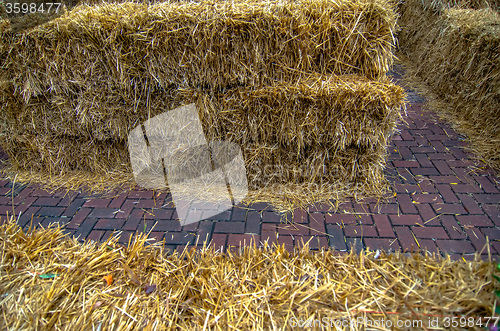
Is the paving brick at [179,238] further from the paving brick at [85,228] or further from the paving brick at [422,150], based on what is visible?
→ the paving brick at [422,150]

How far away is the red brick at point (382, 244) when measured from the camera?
2197 mm

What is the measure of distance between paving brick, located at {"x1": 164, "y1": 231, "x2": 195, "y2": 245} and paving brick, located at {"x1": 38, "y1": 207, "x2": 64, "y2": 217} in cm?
120

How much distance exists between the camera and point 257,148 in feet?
9.11

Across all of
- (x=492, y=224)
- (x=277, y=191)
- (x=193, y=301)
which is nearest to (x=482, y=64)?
(x=492, y=224)

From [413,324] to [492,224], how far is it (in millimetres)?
1481

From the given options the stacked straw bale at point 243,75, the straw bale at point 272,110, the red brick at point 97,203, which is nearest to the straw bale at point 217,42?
the stacked straw bale at point 243,75

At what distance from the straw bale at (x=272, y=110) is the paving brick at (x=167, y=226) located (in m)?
0.90

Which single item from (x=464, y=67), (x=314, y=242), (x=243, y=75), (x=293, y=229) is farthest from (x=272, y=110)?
(x=464, y=67)

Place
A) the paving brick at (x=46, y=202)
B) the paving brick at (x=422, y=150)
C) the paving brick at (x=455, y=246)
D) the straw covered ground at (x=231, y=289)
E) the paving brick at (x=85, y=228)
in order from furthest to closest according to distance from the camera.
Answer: the paving brick at (x=422, y=150), the paving brick at (x=46, y=202), the paving brick at (x=85, y=228), the paving brick at (x=455, y=246), the straw covered ground at (x=231, y=289)

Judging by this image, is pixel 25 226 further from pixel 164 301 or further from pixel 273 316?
pixel 273 316

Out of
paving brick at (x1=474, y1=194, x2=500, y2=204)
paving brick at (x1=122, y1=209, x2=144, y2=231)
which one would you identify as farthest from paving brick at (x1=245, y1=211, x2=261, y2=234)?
paving brick at (x1=474, y1=194, x2=500, y2=204)

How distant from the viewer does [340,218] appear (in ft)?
8.23

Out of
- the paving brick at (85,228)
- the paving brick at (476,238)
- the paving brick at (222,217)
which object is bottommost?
the paving brick at (476,238)

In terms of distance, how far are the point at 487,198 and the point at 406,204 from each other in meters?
0.76
